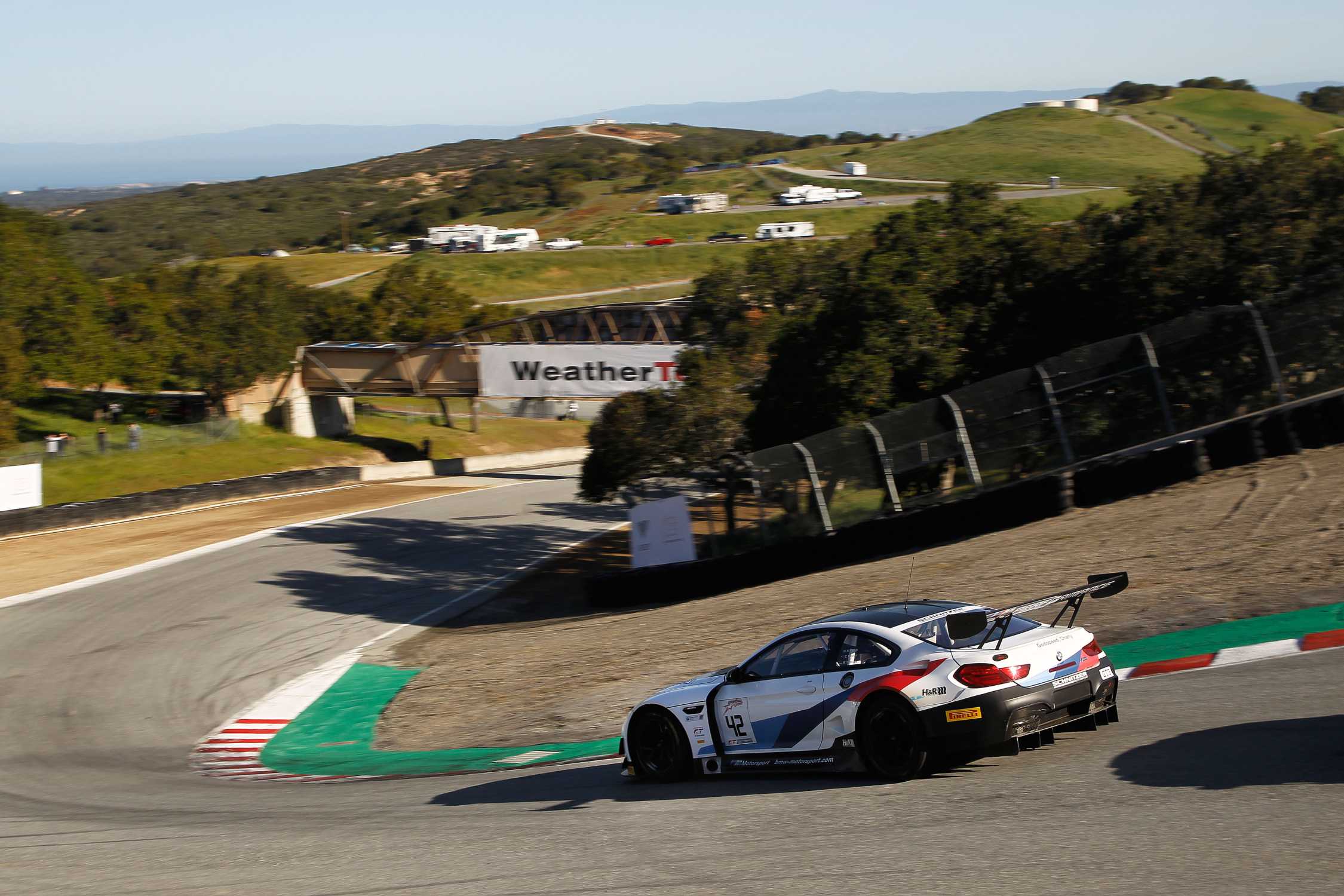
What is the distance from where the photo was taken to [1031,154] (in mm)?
138125

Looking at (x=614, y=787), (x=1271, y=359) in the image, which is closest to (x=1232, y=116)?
(x=1271, y=359)

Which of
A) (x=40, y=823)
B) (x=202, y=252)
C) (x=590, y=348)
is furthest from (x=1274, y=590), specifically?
(x=202, y=252)

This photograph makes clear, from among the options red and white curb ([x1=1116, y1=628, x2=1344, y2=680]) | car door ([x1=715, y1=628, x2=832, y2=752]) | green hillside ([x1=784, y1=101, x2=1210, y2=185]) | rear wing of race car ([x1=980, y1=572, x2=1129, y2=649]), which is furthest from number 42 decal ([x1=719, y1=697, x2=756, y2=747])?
green hillside ([x1=784, y1=101, x2=1210, y2=185])

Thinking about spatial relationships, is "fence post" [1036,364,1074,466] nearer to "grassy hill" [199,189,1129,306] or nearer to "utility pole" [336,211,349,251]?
"grassy hill" [199,189,1129,306]

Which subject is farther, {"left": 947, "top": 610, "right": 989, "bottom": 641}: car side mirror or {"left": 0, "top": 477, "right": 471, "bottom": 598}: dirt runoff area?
{"left": 0, "top": 477, "right": 471, "bottom": 598}: dirt runoff area

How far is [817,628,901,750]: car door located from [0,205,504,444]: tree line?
4464 cm

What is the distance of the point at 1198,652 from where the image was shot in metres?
11.6

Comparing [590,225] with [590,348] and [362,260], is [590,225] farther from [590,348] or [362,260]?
[590,348]

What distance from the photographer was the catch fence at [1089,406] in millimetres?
19281

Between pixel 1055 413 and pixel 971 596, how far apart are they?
5.49 meters

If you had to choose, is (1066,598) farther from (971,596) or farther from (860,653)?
(971,596)


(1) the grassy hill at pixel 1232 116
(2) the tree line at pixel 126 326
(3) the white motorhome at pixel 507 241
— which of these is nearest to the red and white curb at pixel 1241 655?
(2) the tree line at pixel 126 326

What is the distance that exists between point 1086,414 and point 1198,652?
28.9 feet

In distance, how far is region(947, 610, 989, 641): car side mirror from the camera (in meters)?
8.56
